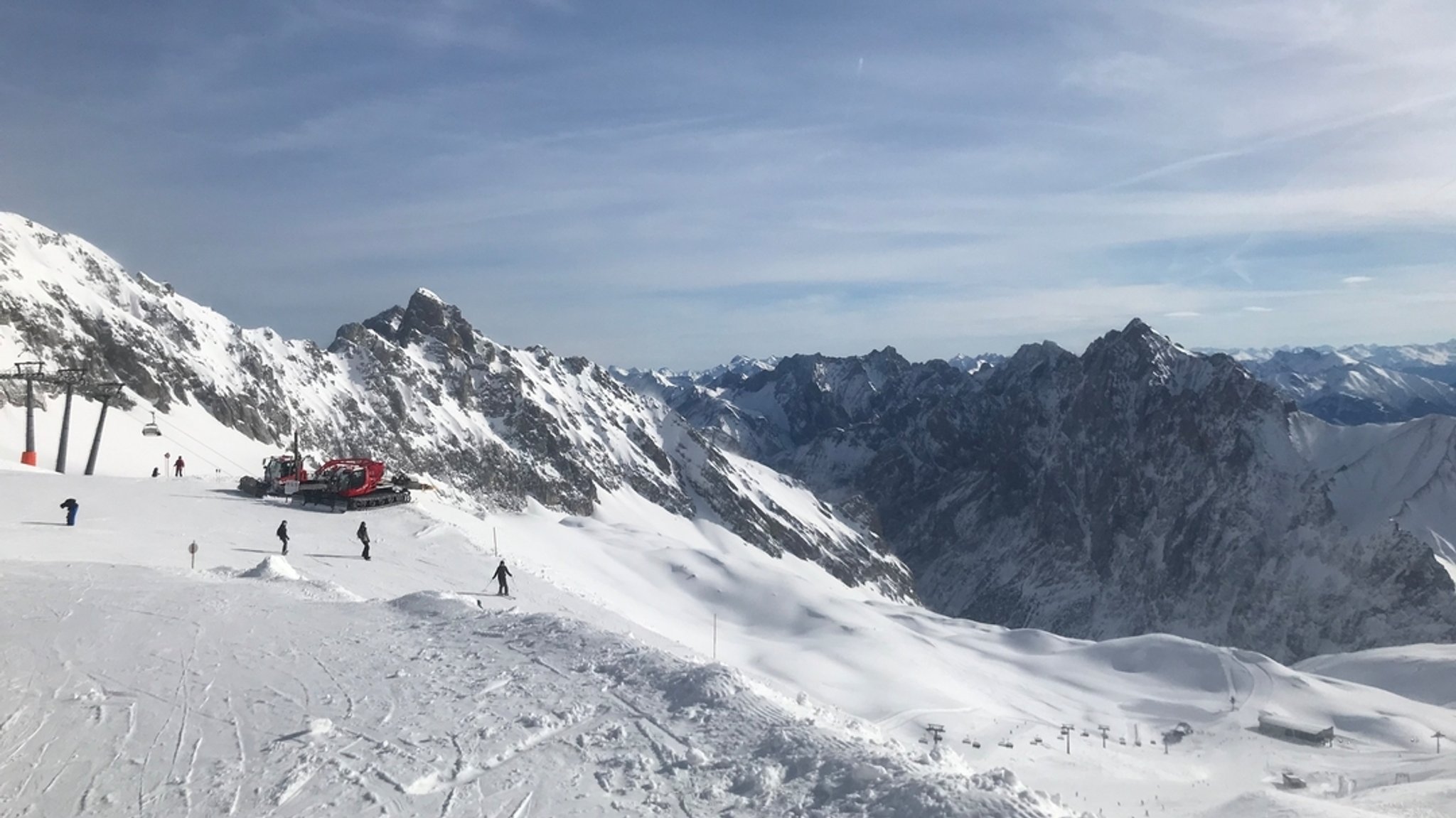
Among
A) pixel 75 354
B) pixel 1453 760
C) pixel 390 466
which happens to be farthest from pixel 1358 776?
pixel 390 466

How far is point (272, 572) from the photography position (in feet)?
94.2

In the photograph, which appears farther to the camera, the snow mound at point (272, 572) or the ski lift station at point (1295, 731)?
the ski lift station at point (1295, 731)

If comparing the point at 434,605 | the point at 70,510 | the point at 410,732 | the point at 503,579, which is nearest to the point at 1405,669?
the point at 503,579

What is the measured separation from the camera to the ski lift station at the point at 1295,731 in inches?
2830

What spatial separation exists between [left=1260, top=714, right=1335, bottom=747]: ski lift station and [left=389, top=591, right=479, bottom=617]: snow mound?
71939mm

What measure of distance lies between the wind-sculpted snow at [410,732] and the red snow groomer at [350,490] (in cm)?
2559

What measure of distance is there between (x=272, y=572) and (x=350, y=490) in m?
20.0

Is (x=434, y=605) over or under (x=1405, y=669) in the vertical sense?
over

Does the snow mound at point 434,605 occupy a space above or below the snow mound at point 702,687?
below

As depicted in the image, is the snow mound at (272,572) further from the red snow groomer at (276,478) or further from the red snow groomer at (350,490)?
the red snow groomer at (276,478)

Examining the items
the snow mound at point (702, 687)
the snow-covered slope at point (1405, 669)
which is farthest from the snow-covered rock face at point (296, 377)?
the snow-covered slope at point (1405, 669)

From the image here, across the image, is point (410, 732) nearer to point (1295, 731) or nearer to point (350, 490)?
point (350, 490)

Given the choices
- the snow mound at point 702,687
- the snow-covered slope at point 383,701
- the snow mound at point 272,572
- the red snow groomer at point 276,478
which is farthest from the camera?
the red snow groomer at point 276,478

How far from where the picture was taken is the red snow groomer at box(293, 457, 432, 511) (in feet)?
155
